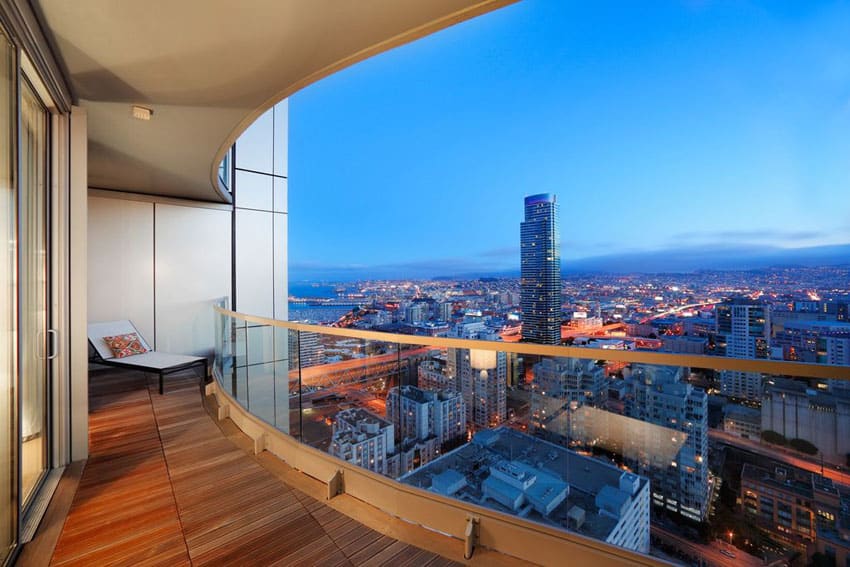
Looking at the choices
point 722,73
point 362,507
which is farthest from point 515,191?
point 362,507

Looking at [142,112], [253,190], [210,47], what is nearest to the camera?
[210,47]

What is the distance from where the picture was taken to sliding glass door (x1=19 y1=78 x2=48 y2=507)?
2.14m

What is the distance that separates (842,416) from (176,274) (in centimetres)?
768

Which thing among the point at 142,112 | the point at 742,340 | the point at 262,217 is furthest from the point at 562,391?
the point at 262,217

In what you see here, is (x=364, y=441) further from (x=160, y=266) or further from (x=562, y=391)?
(x=160, y=266)

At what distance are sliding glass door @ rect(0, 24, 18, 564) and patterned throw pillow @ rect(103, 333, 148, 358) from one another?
3.64m

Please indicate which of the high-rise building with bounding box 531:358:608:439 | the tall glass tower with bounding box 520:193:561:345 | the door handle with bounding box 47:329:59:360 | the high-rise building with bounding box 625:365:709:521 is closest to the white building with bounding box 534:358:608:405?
the high-rise building with bounding box 531:358:608:439

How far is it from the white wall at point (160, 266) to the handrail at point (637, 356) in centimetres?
532

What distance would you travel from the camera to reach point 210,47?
7.35 ft

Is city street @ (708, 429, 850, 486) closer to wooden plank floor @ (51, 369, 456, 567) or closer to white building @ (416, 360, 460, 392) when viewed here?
white building @ (416, 360, 460, 392)

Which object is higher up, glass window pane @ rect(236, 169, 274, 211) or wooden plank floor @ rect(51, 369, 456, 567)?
glass window pane @ rect(236, 169, 274, 211)

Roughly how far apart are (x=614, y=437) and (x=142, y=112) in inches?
163

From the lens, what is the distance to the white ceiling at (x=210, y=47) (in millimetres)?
1925

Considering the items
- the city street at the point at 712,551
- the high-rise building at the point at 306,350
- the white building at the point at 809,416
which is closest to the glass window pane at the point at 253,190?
the high-rise building at the point at 306,350
